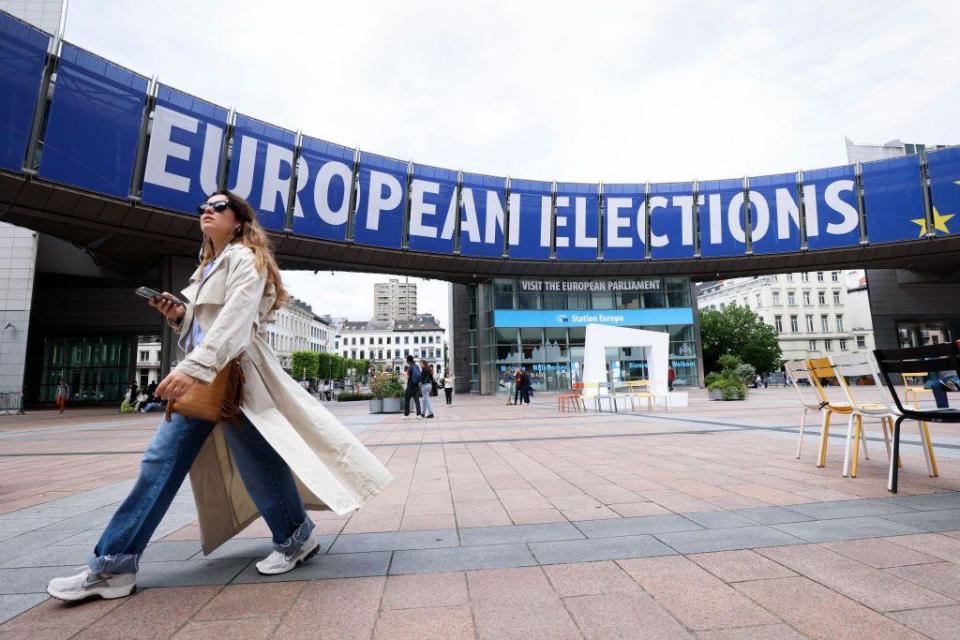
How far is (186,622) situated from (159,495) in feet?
1.79

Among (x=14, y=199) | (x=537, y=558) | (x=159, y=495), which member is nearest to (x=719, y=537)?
(x=537, y=558)

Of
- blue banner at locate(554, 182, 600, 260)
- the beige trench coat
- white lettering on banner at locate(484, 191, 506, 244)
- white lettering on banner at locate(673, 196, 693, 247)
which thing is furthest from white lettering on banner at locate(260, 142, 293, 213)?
white lettering on banner at locate(673, 196, 693, 247)

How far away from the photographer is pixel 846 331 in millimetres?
66375

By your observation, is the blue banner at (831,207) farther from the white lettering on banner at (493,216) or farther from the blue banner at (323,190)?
the blue banner at (323,190)

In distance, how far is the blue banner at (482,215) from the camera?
2839 centimetres

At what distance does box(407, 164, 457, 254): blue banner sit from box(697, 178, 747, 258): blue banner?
15519mm

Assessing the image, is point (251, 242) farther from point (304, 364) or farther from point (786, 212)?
point (304, 364)

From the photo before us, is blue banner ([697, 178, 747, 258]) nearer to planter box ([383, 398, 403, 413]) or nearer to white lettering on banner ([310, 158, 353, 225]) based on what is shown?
white lettering on banner ([310, 158, 353, 225])

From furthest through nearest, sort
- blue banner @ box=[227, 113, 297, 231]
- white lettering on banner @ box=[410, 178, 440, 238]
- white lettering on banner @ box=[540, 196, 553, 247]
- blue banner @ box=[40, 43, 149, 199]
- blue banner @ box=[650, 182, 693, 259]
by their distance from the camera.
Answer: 1. blue banner @ box=[650, 182, 693, 259]
2. white lettering on banner @ box=[540, 196, 553, 247]
3. white lettering on banner @ box=[410, 178, 440, 238]
4. blue banner @ box=[227, 113, 297, 231]
5. blue banner @ box=[40, 43, 149, 199]

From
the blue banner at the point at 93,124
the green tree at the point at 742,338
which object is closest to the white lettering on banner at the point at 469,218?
the blue banner at the point at 93,124

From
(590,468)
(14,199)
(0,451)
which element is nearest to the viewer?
(590,468)

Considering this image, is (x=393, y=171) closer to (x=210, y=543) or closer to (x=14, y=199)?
(x=14, y=199)

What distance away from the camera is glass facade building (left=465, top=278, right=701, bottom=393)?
3309 cm

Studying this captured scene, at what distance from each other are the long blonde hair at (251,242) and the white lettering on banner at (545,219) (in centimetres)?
2859
